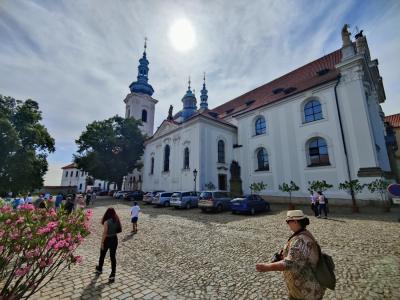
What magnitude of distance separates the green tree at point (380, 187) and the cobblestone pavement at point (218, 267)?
7.29m

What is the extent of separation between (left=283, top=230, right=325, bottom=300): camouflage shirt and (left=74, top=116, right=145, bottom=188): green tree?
33780 millimetres

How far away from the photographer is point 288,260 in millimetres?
2148

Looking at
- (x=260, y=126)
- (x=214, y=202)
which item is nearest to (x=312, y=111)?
(x=260, y=126)

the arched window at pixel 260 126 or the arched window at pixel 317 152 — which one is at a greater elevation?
the arched window at pixel 260 126

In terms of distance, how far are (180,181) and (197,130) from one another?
7240 mm

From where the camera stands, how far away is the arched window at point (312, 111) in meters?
20.1

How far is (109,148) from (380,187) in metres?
34.0

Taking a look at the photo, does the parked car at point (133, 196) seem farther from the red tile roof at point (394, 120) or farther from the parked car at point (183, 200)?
the red tile roof at point (394, 120)

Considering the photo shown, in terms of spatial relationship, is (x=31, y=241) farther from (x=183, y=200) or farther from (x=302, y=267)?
(x=183, y=200)

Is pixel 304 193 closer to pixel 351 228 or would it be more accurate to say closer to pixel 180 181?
pixel 351 228

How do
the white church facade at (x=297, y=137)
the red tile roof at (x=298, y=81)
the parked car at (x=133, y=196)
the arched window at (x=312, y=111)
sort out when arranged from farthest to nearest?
the parked car at (x=133, y=196) < the red tile roof at (x=298, y=81) < the arched window at (x=312, y=111) < the white church facade at (x=297, y=137)

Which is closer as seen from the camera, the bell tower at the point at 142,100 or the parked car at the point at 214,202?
the parked car at the point at 214,202

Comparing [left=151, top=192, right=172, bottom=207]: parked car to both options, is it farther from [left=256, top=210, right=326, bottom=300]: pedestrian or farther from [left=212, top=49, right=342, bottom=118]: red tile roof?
[left=256, top=210, right=326, bottom=300]: pedestrian

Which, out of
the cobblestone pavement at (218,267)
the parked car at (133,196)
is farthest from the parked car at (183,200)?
the parked car at (133,196)
